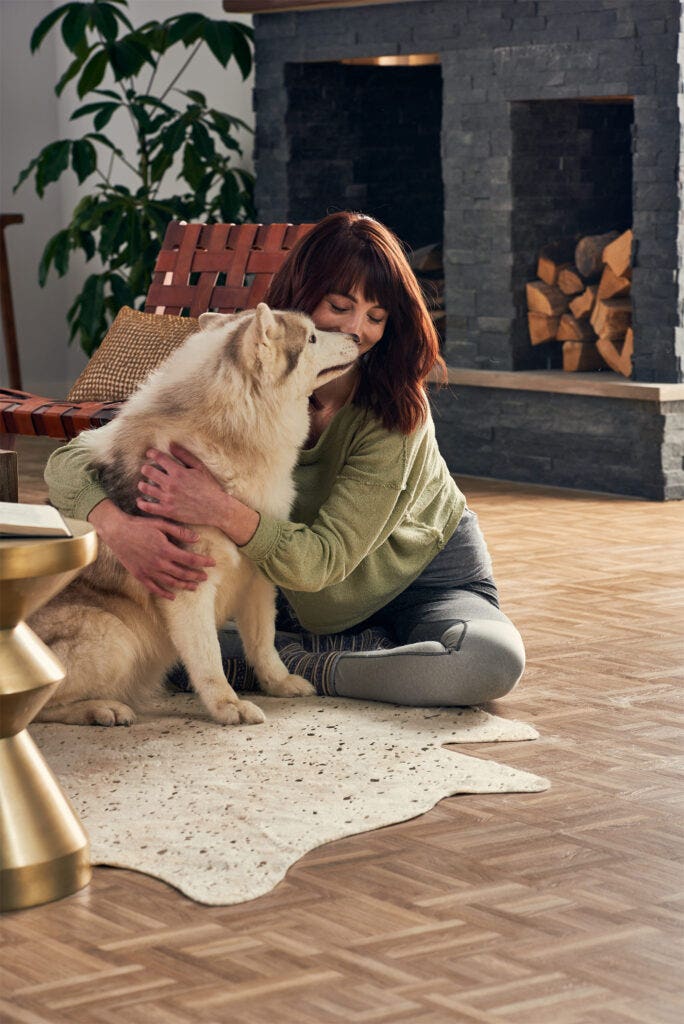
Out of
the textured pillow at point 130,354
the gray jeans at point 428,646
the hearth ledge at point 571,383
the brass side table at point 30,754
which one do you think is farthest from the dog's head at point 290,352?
the hearth ledge at point 571,383

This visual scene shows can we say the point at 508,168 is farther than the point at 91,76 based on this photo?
No

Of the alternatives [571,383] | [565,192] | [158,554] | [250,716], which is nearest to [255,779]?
[250,716]

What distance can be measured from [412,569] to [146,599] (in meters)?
0.53

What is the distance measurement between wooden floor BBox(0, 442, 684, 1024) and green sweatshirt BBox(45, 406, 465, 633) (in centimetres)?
43

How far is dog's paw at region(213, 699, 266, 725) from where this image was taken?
2.68m

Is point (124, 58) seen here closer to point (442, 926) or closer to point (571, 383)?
point (571, 383)

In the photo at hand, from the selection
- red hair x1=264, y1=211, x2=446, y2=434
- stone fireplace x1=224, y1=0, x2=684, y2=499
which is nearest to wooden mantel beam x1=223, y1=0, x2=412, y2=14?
stone fireplace x1=224, y1=0, x2=684, y2=499

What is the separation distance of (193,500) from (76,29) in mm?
4304

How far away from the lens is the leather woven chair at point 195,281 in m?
4.22

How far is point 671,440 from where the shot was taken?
17.0ft

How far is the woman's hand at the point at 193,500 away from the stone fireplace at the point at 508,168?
2.78m

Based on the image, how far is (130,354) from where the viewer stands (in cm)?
448

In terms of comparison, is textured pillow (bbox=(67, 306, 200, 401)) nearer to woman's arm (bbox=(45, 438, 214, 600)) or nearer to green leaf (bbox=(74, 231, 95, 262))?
woman's arm (bbox=(45, 438, 214, 600))

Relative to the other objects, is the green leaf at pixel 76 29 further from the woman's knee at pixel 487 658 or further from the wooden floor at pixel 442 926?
the wooden floor at pixel 442 926
